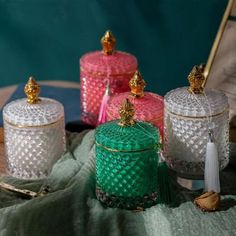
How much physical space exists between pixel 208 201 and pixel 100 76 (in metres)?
0.37

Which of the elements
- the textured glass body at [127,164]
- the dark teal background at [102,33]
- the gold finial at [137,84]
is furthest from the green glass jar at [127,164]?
the dark teal background at [102,33]

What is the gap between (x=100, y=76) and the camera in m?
1.17

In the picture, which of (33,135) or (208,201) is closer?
(208,201)

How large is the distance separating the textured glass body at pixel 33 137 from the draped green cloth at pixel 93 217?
0.08m

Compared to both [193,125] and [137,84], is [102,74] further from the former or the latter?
[193,125]

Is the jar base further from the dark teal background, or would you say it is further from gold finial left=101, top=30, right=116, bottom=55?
the dark teal background

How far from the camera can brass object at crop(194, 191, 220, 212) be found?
89 cm

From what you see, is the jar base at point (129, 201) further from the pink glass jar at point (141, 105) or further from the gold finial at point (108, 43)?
the gold finial at point (108, 43)

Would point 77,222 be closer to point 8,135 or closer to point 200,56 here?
point 8,135

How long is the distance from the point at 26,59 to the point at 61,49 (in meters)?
0.09

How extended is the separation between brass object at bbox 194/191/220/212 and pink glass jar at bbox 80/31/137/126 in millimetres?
333

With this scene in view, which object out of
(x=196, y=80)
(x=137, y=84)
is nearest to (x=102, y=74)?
(x=137, y=84)

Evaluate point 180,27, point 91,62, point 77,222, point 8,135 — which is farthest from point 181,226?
point 180,27

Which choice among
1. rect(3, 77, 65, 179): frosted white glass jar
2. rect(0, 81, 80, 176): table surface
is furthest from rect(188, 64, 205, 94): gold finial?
rect(0, 81, 80, 176): table surface
